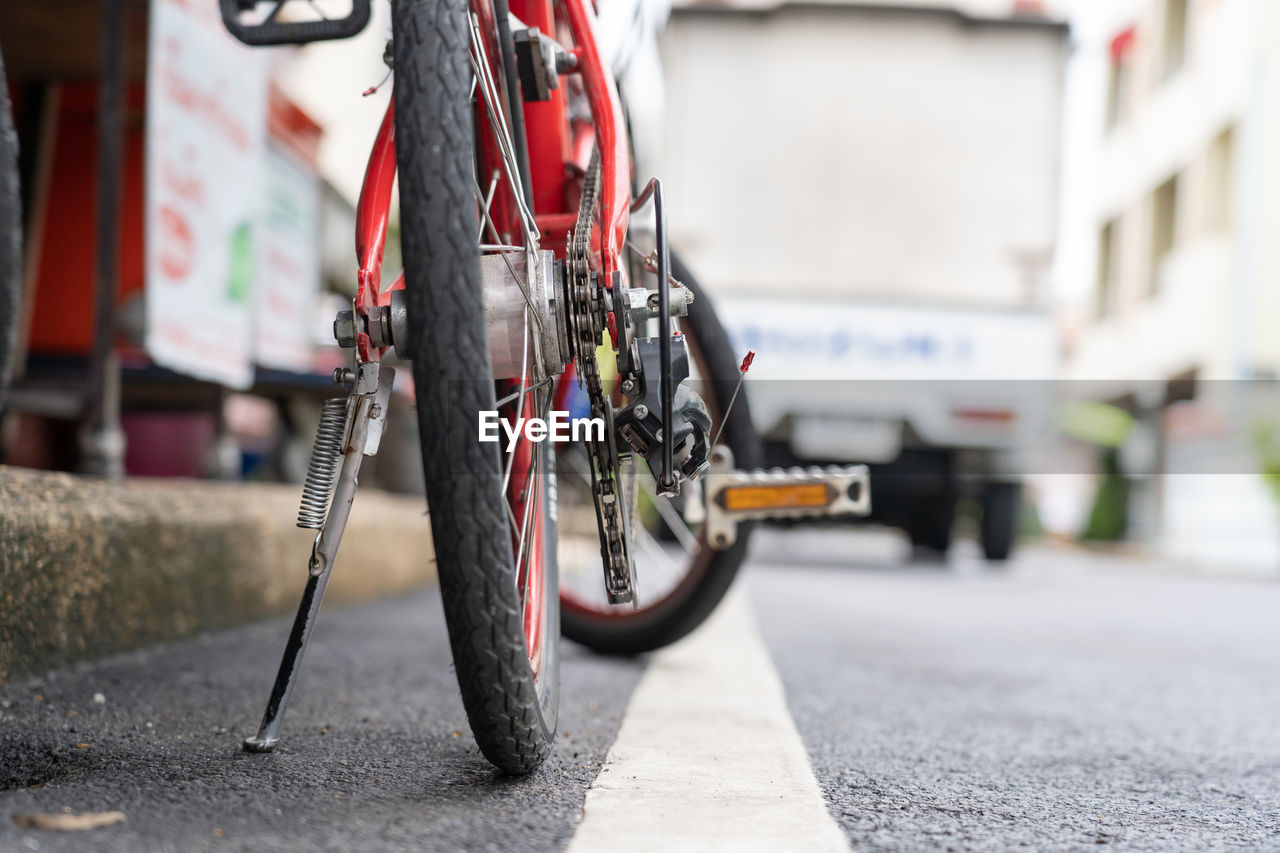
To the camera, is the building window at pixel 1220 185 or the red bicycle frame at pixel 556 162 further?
the building window at pixel 1220 185

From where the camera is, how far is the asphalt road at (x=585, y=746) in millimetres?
1355

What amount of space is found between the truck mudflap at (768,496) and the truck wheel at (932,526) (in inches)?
226

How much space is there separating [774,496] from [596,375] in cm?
94

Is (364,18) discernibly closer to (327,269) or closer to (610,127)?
(610,127)

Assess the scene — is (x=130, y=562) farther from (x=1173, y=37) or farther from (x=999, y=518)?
(x=1173, y=37)

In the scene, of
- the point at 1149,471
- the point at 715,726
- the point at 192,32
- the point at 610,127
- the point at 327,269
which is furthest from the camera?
the point at 1149,471

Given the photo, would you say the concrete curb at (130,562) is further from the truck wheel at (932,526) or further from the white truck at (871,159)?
the truck wheel at (932,526)

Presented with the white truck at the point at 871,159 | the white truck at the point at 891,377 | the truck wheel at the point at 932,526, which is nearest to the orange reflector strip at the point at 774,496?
the white truck at the point at 891,377

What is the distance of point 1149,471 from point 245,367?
16.4 meters

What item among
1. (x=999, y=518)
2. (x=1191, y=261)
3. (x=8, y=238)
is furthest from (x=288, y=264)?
(x=1191, y=261)

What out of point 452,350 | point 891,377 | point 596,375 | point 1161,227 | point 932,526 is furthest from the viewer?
point 1161,227

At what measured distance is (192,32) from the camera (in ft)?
11.1

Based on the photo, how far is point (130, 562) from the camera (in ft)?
7.95

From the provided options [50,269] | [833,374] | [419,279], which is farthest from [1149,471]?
[419,279]
